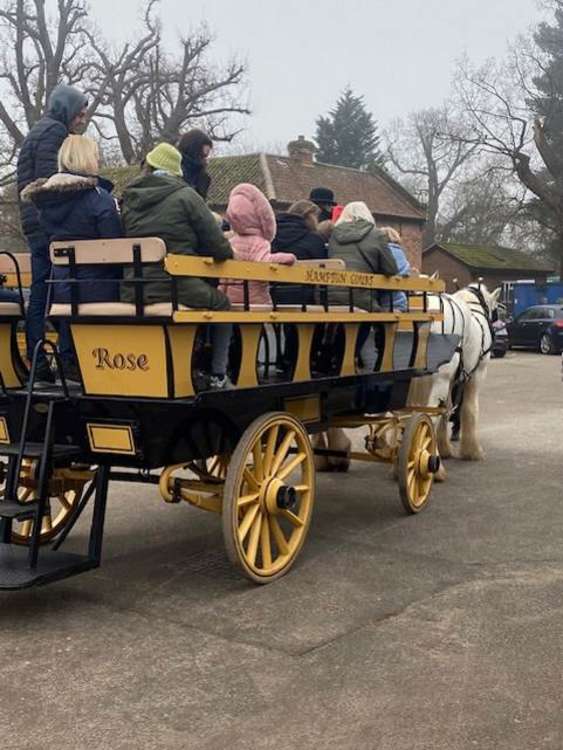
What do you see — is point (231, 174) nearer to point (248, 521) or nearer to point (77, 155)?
point (77, 155)

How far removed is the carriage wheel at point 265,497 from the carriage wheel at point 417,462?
1.23 m

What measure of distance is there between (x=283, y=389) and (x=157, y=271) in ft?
3.67

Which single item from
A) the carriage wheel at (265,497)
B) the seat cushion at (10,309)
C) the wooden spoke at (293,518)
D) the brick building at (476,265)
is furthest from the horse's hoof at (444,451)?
the brick building at (476,265)

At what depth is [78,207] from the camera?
4711 millimetres

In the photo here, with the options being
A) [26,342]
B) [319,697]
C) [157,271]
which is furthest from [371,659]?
[26,342]

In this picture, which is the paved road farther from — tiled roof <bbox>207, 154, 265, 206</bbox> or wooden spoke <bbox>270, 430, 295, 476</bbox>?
tiled roof <bbox>207, 154, 265, 206</bbox>

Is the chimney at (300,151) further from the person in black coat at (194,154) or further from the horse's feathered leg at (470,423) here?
the person in black coat at (194,154)

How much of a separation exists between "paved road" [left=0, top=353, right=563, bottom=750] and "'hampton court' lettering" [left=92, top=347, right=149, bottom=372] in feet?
4.15

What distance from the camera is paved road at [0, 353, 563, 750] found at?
3.35m

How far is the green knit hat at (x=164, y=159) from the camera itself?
4.66 m

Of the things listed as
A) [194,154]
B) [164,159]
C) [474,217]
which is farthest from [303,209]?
[474,217]

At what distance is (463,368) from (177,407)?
488 cm

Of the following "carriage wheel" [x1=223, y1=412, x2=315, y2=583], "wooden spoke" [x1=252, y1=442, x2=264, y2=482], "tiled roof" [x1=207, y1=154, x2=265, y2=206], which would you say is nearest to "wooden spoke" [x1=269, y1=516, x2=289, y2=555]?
"carriage wheel" [x1=223, y1=412, x2=315, y2=583]

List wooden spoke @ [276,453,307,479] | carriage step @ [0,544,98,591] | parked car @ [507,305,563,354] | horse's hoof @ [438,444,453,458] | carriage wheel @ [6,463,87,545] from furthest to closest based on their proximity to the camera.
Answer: parked car @ [507,305,563,354], horse's hoof @ [438,444,453,458], carriage wheel @ [6,463,87,545], wooden spoke @ [276,453,307,479], carriage step @ [0,544,98,591]
